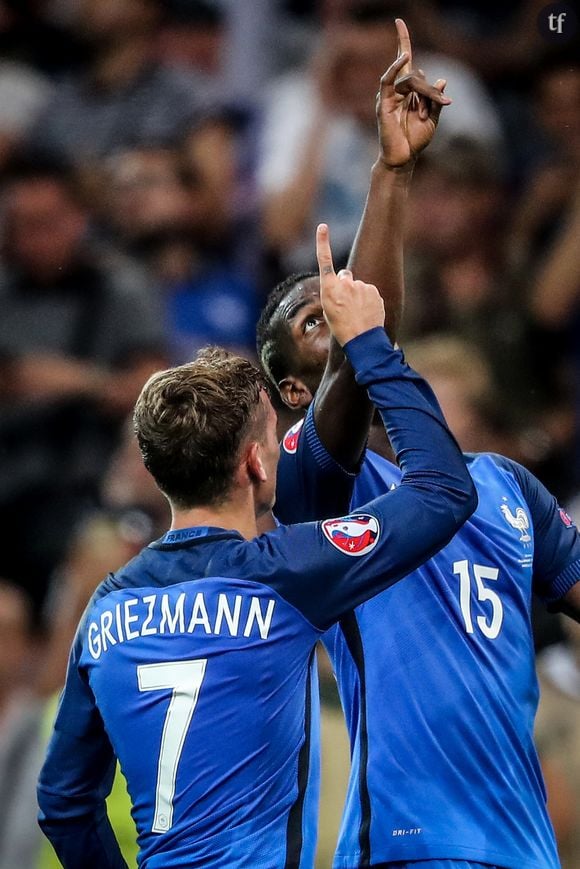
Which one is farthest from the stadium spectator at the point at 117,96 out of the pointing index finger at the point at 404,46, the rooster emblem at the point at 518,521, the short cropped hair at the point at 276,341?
the rooster emblem at the point at 518,521

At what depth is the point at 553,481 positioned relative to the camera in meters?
5.70

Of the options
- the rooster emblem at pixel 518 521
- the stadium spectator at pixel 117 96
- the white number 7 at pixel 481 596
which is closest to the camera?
the white number 7 at pixel 481 596

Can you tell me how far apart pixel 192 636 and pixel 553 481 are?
11.5ft

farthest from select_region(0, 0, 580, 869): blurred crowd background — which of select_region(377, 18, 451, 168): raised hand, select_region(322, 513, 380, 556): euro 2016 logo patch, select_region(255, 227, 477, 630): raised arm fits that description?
select_region(322, 513, 380, 556): euro 2016 logo patch

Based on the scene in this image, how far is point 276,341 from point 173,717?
1038 millimetres

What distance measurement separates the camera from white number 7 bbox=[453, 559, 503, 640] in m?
2.84

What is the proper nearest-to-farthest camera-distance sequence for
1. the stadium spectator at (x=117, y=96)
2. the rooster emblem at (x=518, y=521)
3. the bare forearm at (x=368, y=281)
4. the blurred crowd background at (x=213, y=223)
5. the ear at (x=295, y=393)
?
the bare forearm at (x=368, y=281), the rooster emblem at (x=518, y=521), the ear at (x=295, y=393), the blurred crowd background at (x=213, y=223), the stadium spectator at (x=117, y=96)

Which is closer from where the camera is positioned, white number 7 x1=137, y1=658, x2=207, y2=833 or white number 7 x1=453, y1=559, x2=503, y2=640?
white number 7 x1=137, y1=658, x2=207, y2=833

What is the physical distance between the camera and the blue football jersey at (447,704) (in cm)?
274

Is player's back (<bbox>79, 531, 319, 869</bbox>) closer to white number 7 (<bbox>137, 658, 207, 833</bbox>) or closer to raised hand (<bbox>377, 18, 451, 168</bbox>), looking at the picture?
white number 7 (<bbox>137, 658, 207, 833</bbox>)

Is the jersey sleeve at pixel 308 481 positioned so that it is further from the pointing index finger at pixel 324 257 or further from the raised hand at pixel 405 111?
the raised hand at pixel 405 111

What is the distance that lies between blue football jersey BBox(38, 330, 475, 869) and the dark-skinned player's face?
47 centimetres

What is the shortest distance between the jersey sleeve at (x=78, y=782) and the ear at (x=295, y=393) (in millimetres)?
819

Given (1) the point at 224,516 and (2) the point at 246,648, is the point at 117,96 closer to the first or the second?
(1) the point at 224,516
